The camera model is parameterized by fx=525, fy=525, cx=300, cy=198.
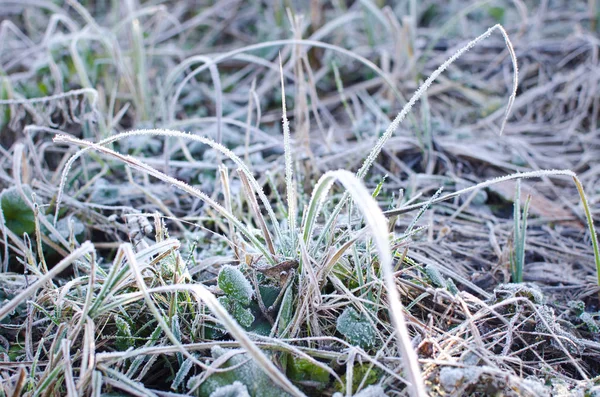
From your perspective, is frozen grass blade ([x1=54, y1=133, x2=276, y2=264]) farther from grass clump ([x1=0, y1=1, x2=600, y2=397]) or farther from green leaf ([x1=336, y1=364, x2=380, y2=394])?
green leaf ([x1=336, y1=364, x2=380, y2=394])

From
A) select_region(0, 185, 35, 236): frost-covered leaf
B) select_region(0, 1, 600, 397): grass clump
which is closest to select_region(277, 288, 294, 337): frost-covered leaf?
select_region(0, 1, 600, 397): grass clump

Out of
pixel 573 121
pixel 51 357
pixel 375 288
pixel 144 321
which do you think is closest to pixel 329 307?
pixel 375 288

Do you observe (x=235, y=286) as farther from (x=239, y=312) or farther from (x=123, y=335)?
(x=123, y=335)

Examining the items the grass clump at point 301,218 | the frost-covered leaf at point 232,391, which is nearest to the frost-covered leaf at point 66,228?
the grass clump at point 301,218

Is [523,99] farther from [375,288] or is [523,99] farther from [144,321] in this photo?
[144,321]

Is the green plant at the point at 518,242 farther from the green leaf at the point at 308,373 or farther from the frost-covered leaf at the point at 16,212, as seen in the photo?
the frost-covered leaf at the point at 16,212

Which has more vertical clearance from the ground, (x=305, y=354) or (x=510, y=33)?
(x=510, y=33)

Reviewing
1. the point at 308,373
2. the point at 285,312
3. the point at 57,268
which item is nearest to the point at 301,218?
the point at 285,312
